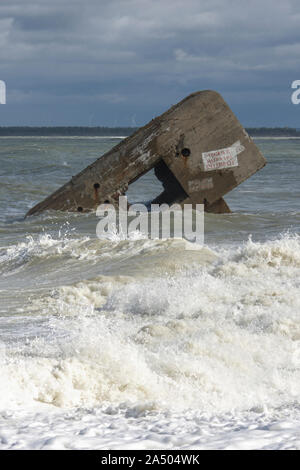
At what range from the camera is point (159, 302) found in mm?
6078

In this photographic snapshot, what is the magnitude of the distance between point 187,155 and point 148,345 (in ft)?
19.8

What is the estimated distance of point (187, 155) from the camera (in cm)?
1059

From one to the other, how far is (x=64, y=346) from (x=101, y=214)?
6431 millimetres

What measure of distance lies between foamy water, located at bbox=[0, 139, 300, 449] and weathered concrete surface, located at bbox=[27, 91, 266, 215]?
1318 millimetres

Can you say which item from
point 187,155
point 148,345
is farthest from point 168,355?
Result: point 187,155

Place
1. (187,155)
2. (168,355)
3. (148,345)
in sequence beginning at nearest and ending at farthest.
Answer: (168,355) → (148,345) → (187,155)

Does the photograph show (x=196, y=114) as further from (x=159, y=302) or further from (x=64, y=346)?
(x=64, y=346)

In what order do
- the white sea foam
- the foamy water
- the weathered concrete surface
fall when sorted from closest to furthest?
the foamy water, the white sea foam, the weathered concrete surface

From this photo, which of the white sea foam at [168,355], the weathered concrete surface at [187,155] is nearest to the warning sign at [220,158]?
the weathered concrete surface at [187,155]

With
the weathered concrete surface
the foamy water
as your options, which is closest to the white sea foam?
the foamy water

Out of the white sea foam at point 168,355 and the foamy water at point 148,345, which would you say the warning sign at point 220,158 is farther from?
the white sea foam at point 168,355

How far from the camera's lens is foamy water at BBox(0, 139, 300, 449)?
10.8ft

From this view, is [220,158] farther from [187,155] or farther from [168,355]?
[168,355]

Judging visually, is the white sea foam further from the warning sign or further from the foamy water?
the warning sign
